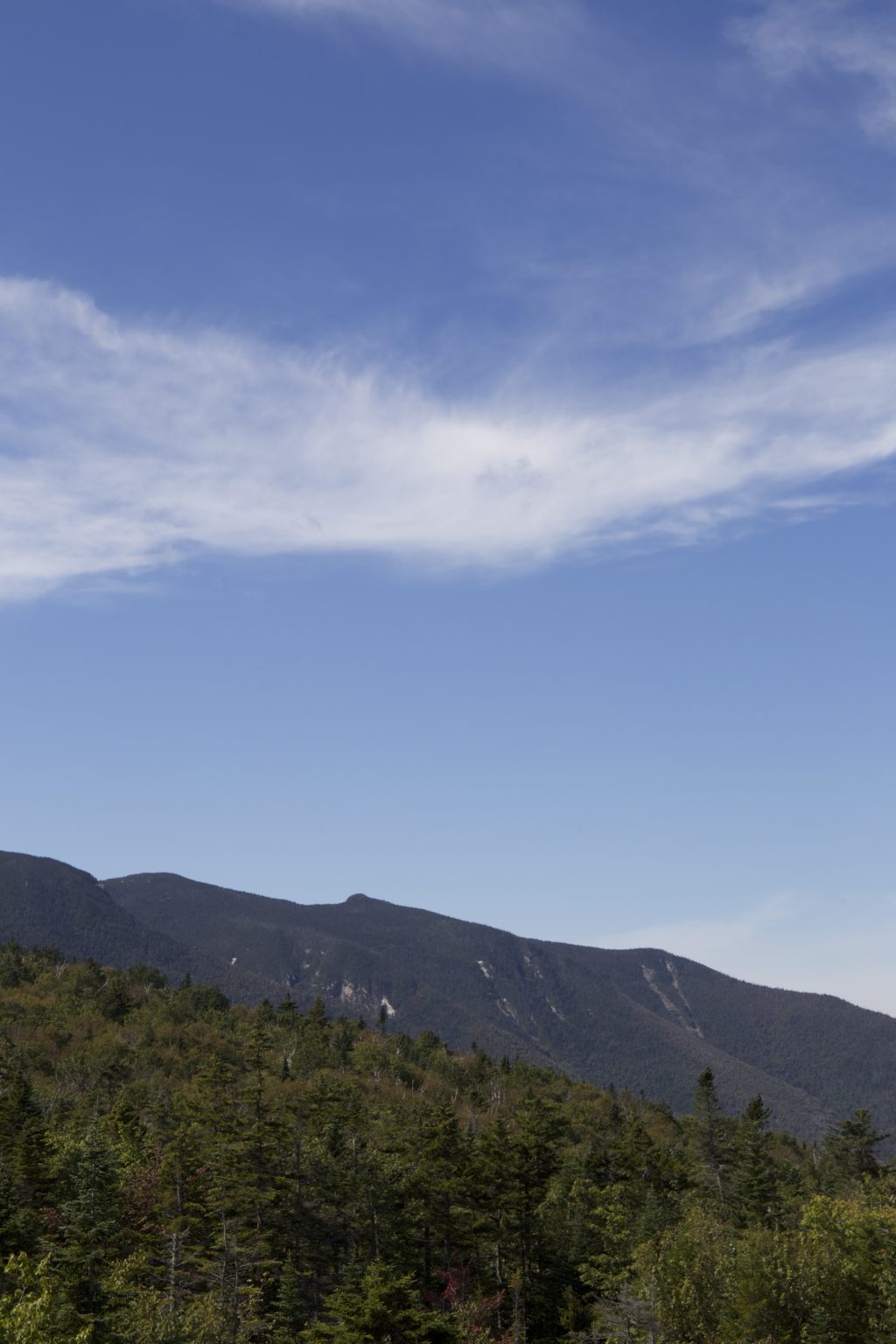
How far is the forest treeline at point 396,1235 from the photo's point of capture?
2005 inches

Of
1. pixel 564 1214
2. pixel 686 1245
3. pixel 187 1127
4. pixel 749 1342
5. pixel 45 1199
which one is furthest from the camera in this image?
pixel 564 1214

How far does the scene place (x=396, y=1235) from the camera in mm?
72062

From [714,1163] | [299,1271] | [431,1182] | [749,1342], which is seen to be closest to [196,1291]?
[299,1271]

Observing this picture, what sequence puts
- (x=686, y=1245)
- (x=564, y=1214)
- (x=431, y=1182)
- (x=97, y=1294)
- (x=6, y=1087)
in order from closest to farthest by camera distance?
(x=97, y=1294) < (x=686, y=1245) < (x=431, y=1182) < (x=564, y=1214) < (x=6, y=1087)

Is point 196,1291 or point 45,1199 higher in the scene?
point 45,1199

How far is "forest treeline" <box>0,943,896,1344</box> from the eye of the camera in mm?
50938

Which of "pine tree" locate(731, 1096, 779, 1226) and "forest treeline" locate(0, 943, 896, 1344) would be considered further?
"pine tree" locate(731, 1096, 779, 1226)

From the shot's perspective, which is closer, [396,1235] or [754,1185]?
[396,1235]

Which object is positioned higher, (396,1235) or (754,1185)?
(754,1185)

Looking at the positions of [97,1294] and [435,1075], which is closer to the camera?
[97,1294]

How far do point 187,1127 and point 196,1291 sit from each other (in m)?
17.4

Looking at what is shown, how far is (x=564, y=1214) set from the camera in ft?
297

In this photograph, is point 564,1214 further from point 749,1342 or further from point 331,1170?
point 749,1342

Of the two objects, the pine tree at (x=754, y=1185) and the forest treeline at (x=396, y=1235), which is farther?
the pine tree at (x=754, y=1185)
